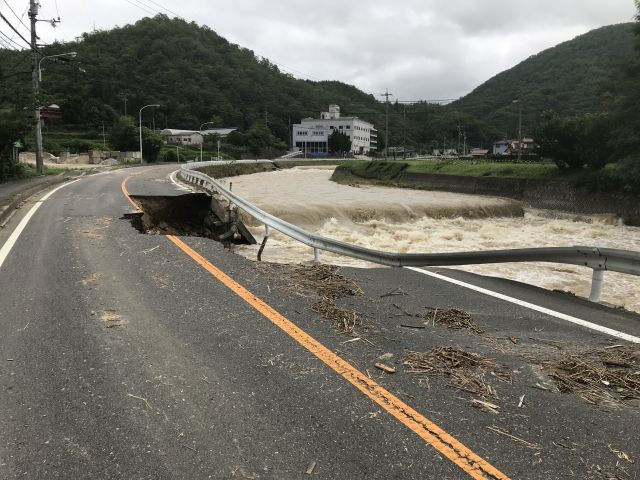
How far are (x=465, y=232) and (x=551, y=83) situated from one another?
7686 cm

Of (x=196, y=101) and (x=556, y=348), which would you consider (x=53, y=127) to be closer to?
(x=196, y=101)

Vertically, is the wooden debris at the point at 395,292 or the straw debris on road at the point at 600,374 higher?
A: the wooden debris at the point at 395,292

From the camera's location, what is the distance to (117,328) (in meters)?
4.71

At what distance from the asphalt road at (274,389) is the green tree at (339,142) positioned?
105 metres

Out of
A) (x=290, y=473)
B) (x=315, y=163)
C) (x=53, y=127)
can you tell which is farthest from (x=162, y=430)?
(x=53, y=127)

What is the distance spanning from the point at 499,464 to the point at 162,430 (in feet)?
6.56

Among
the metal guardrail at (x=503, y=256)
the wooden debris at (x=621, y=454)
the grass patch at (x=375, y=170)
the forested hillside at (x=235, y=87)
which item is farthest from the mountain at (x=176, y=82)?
the wooden debris at (x=621, y=454)

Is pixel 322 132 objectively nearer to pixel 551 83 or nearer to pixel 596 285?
pixel 551 83

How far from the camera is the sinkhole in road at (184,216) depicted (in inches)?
478

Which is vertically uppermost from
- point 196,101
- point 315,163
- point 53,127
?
point 196,101

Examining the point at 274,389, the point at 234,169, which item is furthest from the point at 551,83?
the point at 274,389

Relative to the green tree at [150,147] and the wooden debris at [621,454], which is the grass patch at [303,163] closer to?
the green tree at [150,147]

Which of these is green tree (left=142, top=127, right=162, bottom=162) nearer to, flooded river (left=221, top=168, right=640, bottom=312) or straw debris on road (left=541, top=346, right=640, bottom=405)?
flooded river (left=221, top=168, right=640, bottom=312)

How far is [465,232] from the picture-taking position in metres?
18.8
